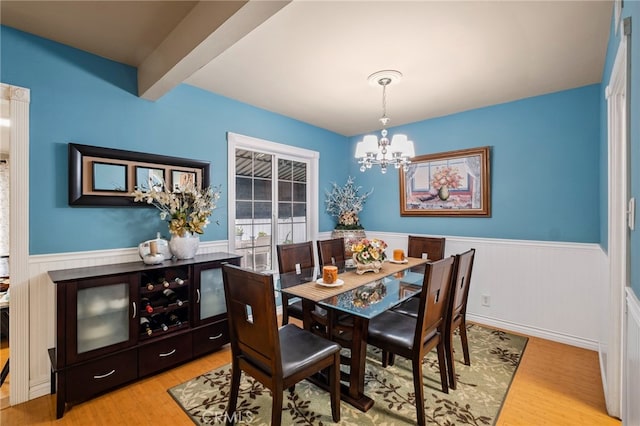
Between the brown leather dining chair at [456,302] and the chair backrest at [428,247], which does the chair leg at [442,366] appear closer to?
the brown leather dining chair at [456,302]

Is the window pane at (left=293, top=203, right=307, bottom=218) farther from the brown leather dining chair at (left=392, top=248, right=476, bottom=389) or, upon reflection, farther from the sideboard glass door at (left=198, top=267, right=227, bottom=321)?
the brown leather dining chair at (left=392, top=248, right=476, bottom=389)

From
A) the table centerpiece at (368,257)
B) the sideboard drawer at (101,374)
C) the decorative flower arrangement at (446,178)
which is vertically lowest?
the sideboard drawer at (101,374)

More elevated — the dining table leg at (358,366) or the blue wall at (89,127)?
the blue wall at (89,127)

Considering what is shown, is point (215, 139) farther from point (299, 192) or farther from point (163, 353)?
point (163, 353)

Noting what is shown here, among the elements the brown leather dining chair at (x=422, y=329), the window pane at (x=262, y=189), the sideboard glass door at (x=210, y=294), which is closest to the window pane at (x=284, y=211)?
the window pane at (x=262, y=189)

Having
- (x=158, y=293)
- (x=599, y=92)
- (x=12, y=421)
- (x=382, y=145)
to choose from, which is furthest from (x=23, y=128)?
(x=599, y=92)

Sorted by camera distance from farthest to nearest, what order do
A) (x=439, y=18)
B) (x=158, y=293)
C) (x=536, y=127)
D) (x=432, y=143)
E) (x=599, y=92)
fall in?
(x=432, y=143) → (x=536, y=127) → (x=599, y=92) → (x=158, y=293) → (x=439, y=18)

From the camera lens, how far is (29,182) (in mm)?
2088

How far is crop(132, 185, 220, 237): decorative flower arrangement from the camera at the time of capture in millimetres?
2551

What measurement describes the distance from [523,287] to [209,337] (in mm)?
3315

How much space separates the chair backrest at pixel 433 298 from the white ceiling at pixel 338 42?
1.57 meters

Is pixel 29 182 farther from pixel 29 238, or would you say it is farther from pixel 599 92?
pixel 599 92

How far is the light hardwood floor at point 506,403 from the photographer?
1.88 m

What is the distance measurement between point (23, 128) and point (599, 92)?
4829mm
